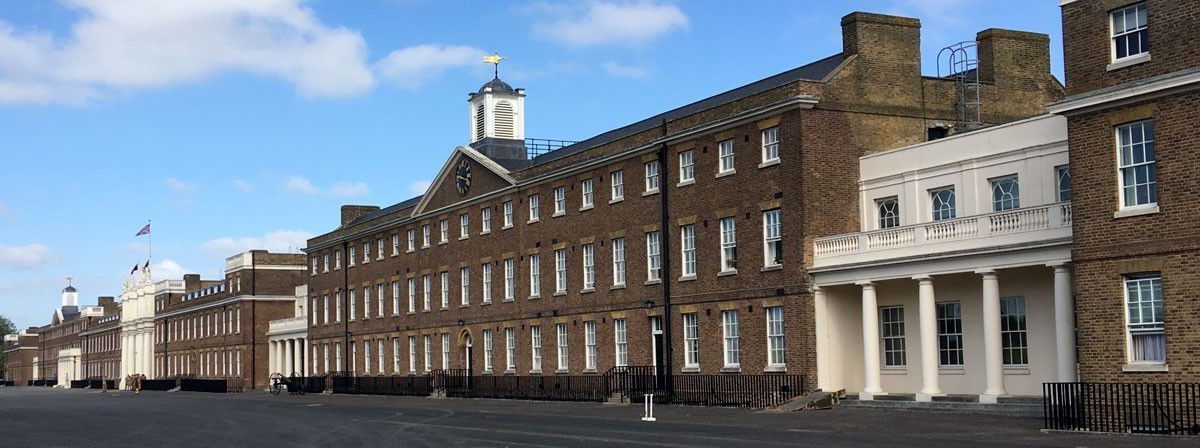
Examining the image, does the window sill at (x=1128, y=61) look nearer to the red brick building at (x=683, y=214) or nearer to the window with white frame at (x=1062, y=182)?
the window with white frame at (x=1062, y=182)

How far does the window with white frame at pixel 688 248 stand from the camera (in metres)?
42.7

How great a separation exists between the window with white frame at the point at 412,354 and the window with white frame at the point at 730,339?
26.4 meters

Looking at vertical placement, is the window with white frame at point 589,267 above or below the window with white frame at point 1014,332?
above

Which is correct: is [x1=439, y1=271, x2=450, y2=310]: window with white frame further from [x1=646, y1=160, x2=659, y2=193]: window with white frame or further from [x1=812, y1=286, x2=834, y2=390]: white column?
[x1=812, y1=286, x2=834, y2=390]: white column

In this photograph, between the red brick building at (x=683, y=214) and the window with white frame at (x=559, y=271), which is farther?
the window with white frame at (x=559, y=271)

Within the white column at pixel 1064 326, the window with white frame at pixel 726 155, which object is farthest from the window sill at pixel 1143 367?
the window with white frame at pixel 726 155

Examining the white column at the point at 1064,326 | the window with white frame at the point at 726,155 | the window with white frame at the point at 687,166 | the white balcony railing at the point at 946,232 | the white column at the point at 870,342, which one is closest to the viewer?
the white column at the point at 1064,326

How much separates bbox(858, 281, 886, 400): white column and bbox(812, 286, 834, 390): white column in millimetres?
1522

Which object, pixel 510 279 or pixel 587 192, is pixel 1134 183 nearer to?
pixel 587 192

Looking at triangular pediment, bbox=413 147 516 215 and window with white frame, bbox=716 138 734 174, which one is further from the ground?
triangular pediment, bbox=413 147 516 215

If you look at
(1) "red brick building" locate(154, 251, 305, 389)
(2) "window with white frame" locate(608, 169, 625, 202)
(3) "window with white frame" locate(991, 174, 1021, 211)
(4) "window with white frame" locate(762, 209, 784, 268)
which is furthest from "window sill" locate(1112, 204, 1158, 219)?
(1) "red brick building" locate(154, 251, 305, 389)

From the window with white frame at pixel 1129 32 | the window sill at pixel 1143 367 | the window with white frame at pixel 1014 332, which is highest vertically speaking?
the window with white frame at pixel 1129 32

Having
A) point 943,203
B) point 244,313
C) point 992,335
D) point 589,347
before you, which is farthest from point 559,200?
point 244,313

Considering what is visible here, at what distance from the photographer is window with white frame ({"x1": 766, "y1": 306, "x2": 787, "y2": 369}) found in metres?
38.3
